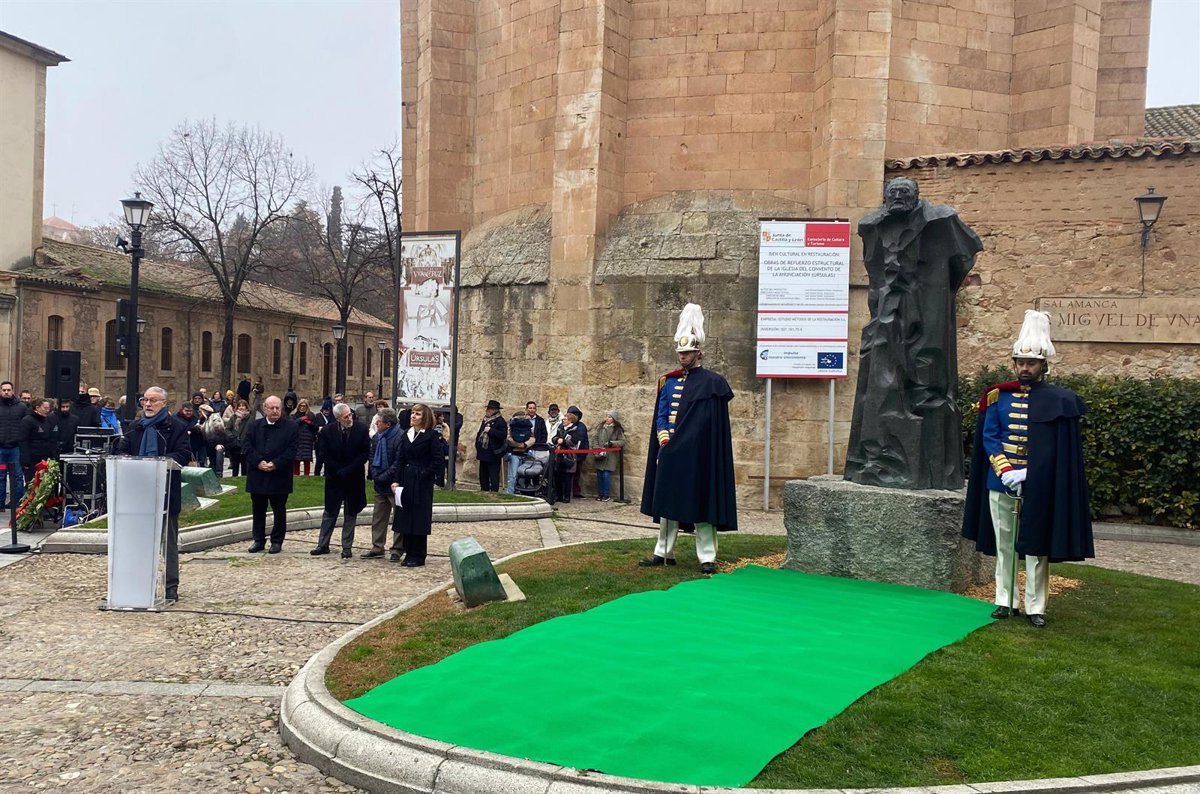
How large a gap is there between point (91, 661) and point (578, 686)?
11.6 feet

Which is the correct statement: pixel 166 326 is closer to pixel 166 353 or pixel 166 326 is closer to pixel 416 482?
pixel 166 353

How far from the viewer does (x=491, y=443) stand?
598 inches

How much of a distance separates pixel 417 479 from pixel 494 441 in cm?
563

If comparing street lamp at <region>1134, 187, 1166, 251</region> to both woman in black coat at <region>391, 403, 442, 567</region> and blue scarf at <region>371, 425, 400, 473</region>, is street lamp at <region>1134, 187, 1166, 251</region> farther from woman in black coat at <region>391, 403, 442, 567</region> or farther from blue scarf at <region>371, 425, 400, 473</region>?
blue scarf at <region>371, 425, 400, 473</region>

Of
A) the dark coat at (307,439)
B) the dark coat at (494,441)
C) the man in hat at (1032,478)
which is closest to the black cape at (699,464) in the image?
the man in hat at (1032,478)

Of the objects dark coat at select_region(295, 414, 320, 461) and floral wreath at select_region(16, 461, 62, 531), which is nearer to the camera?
floral wreath at select_region(16, 461, 62, 531)

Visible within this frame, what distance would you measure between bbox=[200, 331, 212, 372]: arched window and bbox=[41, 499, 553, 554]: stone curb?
Answer: 1269 inches

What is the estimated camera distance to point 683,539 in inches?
433

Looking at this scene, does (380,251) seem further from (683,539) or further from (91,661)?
(91,661)

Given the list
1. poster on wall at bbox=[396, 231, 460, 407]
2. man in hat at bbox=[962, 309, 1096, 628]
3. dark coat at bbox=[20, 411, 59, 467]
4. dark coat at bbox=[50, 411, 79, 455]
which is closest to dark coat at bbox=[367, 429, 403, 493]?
poster on wall at bbox=[396, 231, 460, 407]

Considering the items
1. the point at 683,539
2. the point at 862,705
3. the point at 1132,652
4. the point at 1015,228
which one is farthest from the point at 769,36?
the point at 862,705

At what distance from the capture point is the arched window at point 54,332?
32750 mm

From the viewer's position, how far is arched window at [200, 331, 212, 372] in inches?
1641

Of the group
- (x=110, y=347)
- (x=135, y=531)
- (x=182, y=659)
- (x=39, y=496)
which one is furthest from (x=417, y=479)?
(x=110, y=347)
